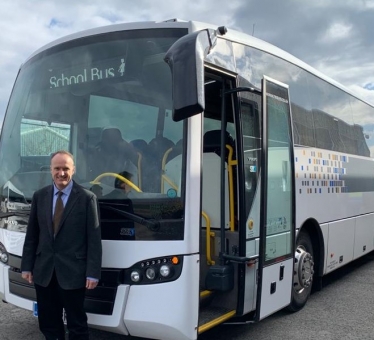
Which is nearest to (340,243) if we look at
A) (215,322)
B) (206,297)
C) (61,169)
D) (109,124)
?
(206,297)

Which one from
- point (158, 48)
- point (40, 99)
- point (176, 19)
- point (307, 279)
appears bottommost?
point (307, 279)

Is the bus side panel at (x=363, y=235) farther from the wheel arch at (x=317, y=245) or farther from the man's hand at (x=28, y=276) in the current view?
the man's hand at (x=28, y=276)

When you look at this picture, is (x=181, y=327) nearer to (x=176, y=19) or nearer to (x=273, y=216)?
(x=273, y=216)

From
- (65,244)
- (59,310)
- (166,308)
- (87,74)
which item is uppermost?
(87,74)

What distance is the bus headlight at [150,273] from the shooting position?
3914 millimetres

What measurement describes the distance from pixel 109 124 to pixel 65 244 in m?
1.15

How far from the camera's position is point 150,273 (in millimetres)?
3920

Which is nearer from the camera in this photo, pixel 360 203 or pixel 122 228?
pixel 122 228

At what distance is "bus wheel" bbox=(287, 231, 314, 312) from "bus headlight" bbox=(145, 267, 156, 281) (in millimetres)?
2522

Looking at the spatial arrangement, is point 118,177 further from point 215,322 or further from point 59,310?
point 215,322

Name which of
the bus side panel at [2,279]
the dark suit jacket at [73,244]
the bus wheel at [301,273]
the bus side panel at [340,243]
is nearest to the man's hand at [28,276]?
the dark suit jacket at [73,244]

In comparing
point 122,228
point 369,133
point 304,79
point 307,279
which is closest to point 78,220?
point 122,228

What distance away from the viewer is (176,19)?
4.32 metres

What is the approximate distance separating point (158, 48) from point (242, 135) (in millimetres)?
1144
